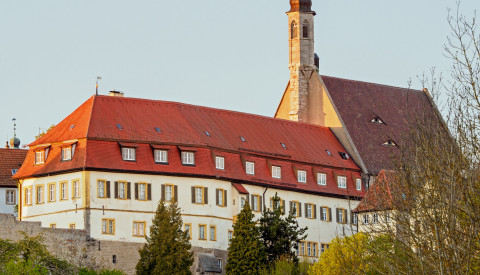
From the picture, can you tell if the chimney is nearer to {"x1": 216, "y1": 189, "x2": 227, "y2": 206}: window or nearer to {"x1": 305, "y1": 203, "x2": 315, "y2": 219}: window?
{"x1": 216, "y1": 189, "x2": 227, "y2": 206}: window

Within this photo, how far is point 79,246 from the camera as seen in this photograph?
86188 mm

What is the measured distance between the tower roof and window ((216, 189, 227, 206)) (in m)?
24.4

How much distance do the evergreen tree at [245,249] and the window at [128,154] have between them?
8.61 metres

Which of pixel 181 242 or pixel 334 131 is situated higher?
pixel 334 131

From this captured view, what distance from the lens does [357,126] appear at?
110 metres

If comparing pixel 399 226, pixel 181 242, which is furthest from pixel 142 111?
pixel 399 226

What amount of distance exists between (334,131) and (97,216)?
26.8 m

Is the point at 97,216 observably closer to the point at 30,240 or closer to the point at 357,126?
the point at 30,240

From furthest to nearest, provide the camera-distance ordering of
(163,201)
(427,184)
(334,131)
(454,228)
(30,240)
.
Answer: (334,131)
(163,201)
(30,240)
(427,184)
(454,228)

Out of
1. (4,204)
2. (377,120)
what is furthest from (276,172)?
(4,204)

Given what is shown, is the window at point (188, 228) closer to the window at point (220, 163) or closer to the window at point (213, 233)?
the window at point (213, 233)

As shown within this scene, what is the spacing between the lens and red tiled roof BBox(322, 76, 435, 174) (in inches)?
4272

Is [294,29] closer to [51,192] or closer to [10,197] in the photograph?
[10,197]

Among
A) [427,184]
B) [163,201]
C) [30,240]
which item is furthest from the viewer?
[163,201]
